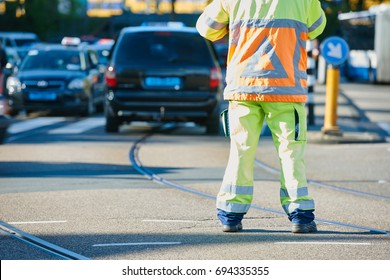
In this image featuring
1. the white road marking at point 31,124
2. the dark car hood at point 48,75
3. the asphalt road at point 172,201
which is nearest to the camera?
the asphalt road at point 172,201

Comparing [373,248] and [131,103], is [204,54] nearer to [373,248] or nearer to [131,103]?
[131,103]

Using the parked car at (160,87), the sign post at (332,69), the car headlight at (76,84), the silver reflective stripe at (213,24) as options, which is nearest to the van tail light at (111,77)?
the parked car at (160,87)

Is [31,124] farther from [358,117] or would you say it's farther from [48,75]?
[358,117]

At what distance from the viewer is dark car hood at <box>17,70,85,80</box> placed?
23.0 m

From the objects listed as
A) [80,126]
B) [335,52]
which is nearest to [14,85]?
[80,126]

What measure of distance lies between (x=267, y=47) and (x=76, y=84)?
15400 mm

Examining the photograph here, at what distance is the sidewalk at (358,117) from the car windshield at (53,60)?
5070mm

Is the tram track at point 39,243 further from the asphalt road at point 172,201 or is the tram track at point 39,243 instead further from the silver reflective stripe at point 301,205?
the silver reflective stripe at point 301,205

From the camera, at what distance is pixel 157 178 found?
11.8 metres

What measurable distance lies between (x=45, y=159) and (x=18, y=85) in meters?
9.41

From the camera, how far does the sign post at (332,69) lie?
16.9 metres

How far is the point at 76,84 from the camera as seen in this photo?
23.1 m

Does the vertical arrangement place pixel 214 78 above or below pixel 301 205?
below
